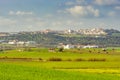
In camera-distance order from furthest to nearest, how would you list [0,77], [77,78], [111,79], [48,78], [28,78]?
[111,79] < [77,78] < [48,78] < [28,78] < [0,77]

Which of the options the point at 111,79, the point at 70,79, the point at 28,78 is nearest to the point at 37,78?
the point at 28,78

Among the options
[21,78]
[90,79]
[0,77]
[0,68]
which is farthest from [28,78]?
[90,79]

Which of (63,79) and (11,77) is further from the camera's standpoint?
(63,79)

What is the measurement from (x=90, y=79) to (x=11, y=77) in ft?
36.6

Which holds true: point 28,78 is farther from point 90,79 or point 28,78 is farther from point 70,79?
point 90,79

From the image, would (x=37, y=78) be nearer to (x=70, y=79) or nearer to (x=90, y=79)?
(x=70, y=79)

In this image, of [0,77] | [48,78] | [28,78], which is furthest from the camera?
[48,78]

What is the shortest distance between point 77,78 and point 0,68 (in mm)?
9149

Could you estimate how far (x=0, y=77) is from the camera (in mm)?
35469

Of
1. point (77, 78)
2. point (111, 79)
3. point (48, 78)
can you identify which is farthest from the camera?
point (111, 79)

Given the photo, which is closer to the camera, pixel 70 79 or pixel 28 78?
pixel 28 78

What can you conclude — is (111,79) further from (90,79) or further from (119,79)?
(90,79)

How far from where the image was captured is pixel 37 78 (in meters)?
38.8

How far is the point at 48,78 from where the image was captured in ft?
134
